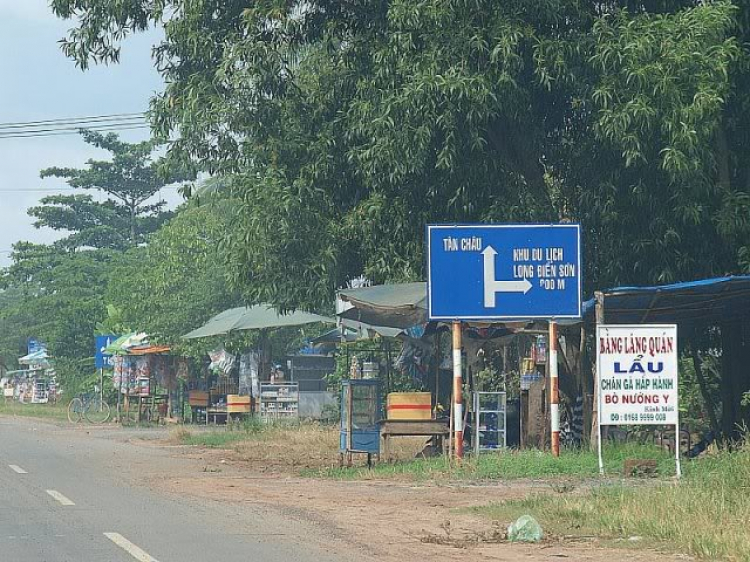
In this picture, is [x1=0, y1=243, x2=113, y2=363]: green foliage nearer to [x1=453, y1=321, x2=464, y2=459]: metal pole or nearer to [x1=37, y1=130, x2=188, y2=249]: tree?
[x1=37, y1=130, x2=188, y2=249]: tree

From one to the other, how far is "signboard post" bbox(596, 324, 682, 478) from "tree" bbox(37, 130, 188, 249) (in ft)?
219

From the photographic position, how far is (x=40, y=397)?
7200 centimetres

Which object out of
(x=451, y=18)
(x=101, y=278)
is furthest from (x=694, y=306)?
(x=101, y=278)

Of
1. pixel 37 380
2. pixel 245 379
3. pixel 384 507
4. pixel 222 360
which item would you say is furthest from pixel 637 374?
pixel 37 380

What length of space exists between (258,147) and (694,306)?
7.49 m

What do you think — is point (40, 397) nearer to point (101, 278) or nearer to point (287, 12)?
point (101, 278)

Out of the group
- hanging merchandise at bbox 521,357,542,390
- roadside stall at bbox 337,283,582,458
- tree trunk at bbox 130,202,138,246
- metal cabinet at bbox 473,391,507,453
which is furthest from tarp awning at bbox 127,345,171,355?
tree trunk at bbox 130,202,138,246

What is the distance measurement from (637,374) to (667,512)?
186 inches

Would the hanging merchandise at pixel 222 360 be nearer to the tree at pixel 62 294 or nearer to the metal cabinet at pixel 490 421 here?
the metal cabinet at pixel 490 421

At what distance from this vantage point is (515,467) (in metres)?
16.9

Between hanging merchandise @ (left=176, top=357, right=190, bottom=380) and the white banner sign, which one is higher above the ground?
hanging merchandise @ (left=176, top=357, right=190, bottom=380)

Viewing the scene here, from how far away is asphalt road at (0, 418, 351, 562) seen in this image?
33.2 ft

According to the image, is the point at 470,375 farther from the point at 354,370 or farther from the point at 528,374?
the point at 354,370

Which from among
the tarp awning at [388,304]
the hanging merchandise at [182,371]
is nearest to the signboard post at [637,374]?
the tarp awning at [388,304]
